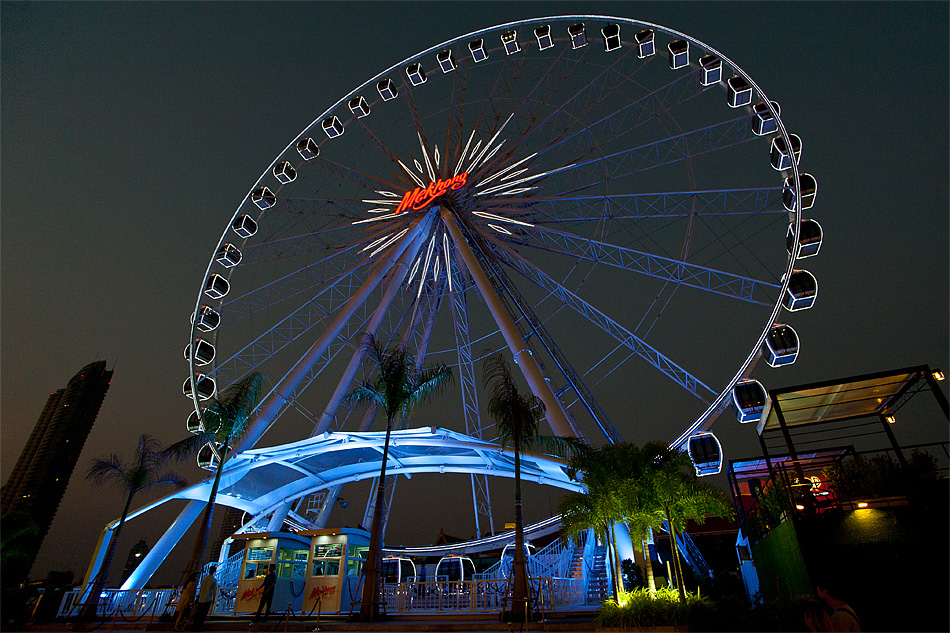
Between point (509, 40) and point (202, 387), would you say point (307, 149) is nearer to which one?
point (509, 40)

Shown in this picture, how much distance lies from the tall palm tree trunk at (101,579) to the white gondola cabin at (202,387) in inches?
190

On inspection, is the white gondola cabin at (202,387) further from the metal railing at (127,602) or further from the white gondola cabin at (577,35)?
the white gondola cabin at (577,35)

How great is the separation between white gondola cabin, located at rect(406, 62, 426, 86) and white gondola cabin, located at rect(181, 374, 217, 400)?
54.7ft

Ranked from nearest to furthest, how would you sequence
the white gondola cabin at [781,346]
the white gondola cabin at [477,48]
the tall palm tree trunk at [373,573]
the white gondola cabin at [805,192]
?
1. the tall palm tree trunk at [373,573]
2. the white gondola cabin at [781,346]
3. the white gondola cabin at [805,192]
4. the white gondola cabin at [477,48]

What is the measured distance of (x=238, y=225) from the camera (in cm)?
2588

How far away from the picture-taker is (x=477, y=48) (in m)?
25.3

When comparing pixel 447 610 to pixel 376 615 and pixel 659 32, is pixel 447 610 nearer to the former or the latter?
pixel 376 615

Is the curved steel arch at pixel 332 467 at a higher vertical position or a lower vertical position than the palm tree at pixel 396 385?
lower

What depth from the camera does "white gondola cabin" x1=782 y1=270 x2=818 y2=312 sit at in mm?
18000

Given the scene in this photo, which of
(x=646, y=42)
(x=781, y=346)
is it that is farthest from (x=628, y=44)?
(x=781, y=346)

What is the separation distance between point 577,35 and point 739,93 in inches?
296

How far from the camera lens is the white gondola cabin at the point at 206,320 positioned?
24.3 meters

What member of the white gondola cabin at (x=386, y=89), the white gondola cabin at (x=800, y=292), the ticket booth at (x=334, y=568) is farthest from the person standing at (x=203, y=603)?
the white gondola cabin at (x=386, y=89)

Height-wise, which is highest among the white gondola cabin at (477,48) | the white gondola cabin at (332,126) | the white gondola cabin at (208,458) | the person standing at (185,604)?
the white gondola cabin at (477,48)
